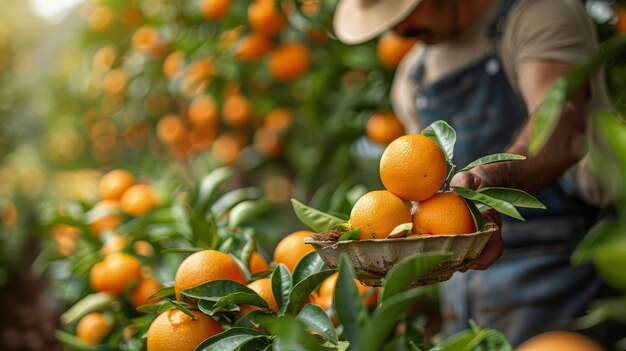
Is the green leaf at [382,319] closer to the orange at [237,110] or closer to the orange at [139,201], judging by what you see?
the orange at [139,201]

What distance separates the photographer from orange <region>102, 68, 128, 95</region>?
2920mm

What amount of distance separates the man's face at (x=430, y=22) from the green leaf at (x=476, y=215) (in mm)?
743

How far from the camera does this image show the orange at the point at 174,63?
239 centimetres

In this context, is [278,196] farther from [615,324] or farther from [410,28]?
[615,324]

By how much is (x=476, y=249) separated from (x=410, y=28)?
0.83 meters

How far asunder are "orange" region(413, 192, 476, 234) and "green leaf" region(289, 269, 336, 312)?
137 millimetres

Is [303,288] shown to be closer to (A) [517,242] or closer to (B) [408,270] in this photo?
(B) [408,270]

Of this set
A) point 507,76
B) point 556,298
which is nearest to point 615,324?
point 556,298

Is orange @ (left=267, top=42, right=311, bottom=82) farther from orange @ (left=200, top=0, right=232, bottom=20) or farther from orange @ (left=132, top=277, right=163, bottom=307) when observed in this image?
orange @ (left=132, top=277, right=163, bottom=307)

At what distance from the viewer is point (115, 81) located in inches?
115

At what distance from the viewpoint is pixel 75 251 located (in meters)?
1.92

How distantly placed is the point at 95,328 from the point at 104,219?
1.56 feet

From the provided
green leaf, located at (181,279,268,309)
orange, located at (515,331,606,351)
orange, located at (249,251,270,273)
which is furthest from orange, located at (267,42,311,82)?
orange, located at (515,331,606,351)

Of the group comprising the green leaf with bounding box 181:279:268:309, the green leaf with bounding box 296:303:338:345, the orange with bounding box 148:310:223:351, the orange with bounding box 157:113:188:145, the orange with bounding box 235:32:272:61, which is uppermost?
the orange with bounding box 235:32:272:61
